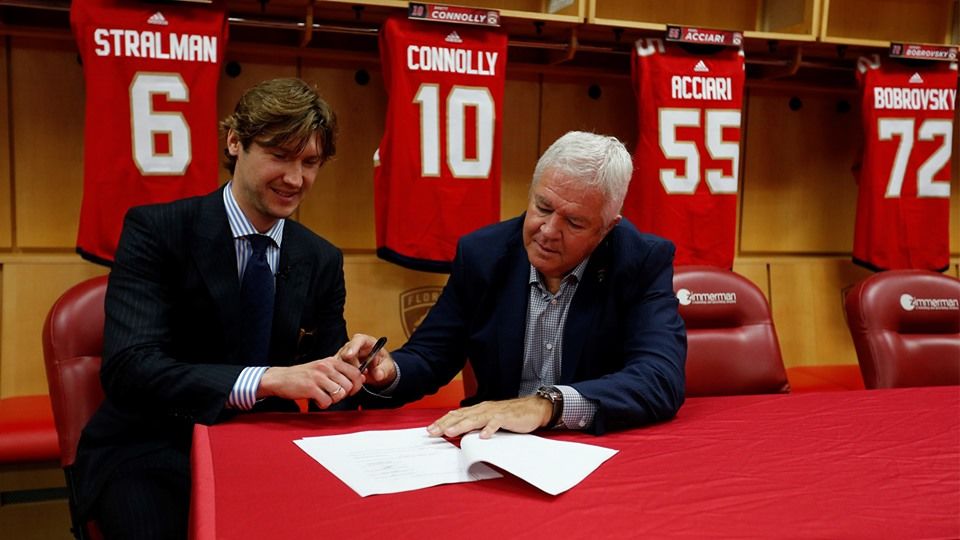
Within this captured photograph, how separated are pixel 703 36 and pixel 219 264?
2171 millimetres

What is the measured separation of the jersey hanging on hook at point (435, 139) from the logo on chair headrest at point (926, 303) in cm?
139

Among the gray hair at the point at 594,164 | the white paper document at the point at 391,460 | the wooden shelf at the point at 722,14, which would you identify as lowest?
the white paper document at the point at 391,460

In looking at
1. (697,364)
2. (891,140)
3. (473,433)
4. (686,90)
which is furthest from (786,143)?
(473,433)

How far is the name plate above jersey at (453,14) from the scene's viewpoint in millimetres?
2709

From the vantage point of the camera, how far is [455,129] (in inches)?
112

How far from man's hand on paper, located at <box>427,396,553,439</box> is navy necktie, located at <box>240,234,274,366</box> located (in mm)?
515

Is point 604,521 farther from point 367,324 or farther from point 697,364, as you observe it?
point 367,324

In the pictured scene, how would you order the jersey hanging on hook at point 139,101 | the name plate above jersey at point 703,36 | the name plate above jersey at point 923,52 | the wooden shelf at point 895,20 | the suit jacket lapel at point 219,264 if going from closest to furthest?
the suit jacket lapel at point 219,264, the jersey hanging on hook at point 139,101, the name plate above jersey at point 703,36, the name plate above jersey at point 923,52, the wooden shelf at point 895,20

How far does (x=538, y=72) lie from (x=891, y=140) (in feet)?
4.95

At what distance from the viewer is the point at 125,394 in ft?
4.90

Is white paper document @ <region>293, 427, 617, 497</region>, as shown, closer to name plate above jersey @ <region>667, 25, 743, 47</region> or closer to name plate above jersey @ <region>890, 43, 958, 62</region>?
name plate above jersey @ <region>667, 25, 743, 47</region>

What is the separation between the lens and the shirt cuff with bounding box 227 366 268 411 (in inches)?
54.7

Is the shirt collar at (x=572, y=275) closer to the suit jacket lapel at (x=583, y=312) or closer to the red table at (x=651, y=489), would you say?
the suit jacket lapel at (x=583, y=312)

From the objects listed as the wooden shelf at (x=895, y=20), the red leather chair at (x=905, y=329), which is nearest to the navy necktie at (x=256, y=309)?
the red leather chair at (x=905, y=329)
